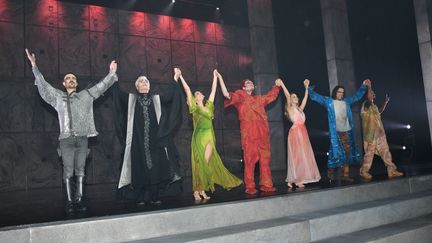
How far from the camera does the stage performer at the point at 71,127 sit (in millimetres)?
4230

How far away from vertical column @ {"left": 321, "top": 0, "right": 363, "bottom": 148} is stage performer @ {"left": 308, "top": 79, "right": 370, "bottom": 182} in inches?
146

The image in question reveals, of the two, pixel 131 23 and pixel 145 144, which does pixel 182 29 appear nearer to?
pixel 131 23

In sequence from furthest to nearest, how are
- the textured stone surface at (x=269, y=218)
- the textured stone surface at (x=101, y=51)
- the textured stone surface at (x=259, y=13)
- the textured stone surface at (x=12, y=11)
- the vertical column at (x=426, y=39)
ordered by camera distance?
the textured stone surface at (x=259, y=13)
the textured stone surface at (x=101, y=51)
the vertical column at (x=426, y=39)
the textured stone surface at (x=12, y=11)
the textured stone surface at (x=269, y=218)

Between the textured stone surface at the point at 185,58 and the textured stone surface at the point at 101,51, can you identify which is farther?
the textured stone surface at the point at 185,58

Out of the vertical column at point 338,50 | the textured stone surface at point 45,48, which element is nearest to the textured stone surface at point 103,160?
the textured stone surface at point 45,48

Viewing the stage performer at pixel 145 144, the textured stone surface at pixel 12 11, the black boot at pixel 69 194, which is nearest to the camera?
the black boot at pixel 69 194

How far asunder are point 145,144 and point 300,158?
2.58m

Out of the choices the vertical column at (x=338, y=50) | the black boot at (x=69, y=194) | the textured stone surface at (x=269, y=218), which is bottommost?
the textured stone surface at (x=269, y=218)

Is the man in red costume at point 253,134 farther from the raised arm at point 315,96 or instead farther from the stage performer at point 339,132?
the stage performer at point 339,132

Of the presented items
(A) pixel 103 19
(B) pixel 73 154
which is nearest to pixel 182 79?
(B) pixel 73 154

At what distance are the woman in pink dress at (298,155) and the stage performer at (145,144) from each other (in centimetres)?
201

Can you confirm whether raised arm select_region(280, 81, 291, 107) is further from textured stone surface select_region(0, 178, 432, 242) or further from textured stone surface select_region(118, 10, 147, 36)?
textured stone surface select_region(118, 10, 147, 36)

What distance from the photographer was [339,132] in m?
6.40

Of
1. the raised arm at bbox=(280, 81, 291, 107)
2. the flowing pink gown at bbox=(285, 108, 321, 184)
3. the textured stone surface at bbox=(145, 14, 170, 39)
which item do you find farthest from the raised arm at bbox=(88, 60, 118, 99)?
the textured stone surface at bbox=(145, 14, 170, 39)
